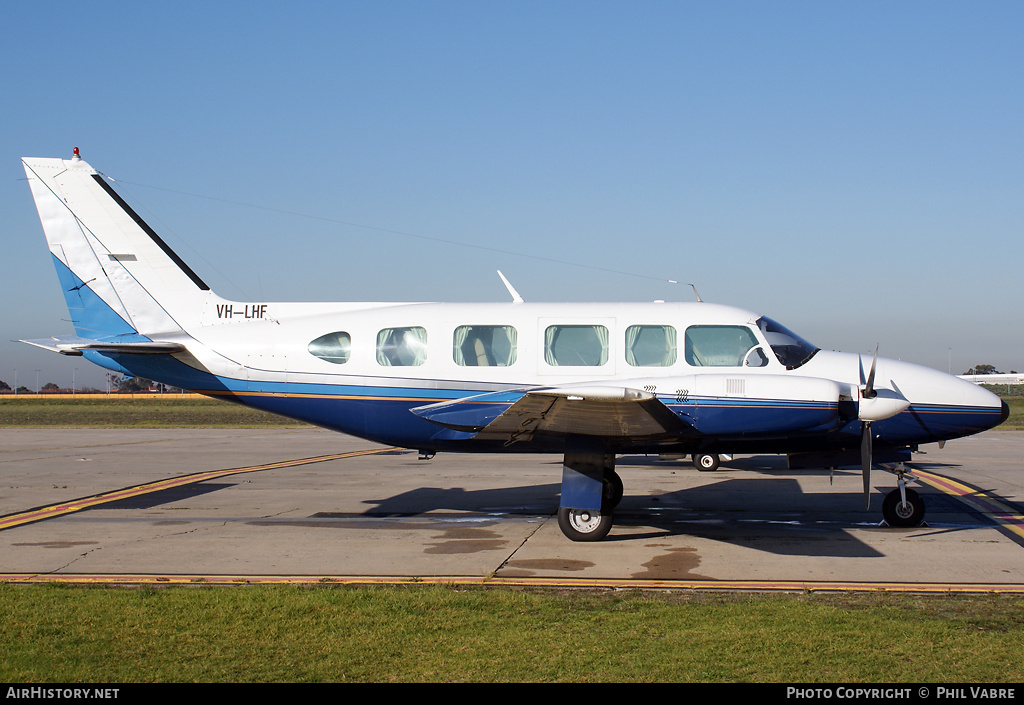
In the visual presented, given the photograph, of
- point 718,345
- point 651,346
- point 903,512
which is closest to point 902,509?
point 903,512

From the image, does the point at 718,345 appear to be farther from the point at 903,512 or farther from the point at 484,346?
the point at 903,512

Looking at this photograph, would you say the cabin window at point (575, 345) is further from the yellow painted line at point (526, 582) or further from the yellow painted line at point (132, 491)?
the yellow painted line at point (132, 491)

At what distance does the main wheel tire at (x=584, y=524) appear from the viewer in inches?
408

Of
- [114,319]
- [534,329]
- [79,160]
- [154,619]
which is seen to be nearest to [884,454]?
[534,329]

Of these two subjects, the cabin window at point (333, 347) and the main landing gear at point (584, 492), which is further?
the cabin window at point (333, 347)

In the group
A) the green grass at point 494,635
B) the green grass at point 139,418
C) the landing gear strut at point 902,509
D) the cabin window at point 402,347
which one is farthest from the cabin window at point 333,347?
the green grass at point 139,418

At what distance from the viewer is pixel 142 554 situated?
31.8 ft

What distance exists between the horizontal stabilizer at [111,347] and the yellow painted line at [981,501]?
39.8 ft

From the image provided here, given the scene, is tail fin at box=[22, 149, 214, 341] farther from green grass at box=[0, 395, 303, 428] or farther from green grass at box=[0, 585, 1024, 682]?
green grass at box=[0, 395, 303, 428]

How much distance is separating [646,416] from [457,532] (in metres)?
3.39

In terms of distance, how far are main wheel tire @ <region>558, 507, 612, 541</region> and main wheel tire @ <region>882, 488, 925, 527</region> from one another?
4092 millimetres

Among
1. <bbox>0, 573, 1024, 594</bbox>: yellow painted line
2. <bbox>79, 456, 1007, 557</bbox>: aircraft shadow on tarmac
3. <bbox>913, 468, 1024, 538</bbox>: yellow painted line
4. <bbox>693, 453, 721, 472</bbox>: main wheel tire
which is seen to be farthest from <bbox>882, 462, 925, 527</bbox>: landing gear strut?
<bbox>693, 453, 721, 472</bbox>: main wheel tire

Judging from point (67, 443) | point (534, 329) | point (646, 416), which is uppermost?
point (534, 329)

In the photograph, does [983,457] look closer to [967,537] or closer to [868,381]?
[967,537]
